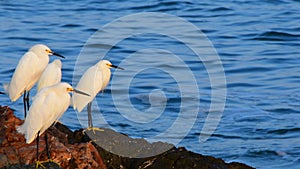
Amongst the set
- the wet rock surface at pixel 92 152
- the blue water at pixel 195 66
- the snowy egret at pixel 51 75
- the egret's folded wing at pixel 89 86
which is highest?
the snowy egret at pixel 51 75

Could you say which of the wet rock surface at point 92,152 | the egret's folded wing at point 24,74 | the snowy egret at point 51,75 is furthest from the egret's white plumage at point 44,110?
the egret's folded wing at point 24,74

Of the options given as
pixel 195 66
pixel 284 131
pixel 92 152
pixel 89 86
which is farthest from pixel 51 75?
pixel 195 66

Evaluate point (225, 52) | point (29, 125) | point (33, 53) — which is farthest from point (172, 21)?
point (29, 125)

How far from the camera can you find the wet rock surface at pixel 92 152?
6.83 metres

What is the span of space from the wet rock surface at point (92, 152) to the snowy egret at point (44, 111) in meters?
0.15

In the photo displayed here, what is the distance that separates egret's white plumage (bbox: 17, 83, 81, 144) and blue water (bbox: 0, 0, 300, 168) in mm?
4182

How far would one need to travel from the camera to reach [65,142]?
734 centimetres

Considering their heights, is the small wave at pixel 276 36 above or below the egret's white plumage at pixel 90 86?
below

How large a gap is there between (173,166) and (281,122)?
5.55 metres

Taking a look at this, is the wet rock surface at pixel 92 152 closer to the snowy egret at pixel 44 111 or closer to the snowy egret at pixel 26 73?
the snowy egret at pixel 44 111

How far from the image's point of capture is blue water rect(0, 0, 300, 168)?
38.5 feet

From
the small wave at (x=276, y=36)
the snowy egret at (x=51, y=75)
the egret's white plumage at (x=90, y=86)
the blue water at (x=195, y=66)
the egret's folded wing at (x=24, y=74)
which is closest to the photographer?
the snowy egret at (x=51, y=75)

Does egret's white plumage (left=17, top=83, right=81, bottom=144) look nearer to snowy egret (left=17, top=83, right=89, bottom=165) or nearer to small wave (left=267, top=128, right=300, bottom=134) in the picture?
snowy egret (left=17, top=83, right=89, bottom=165)

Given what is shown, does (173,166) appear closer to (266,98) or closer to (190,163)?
(190,163)
